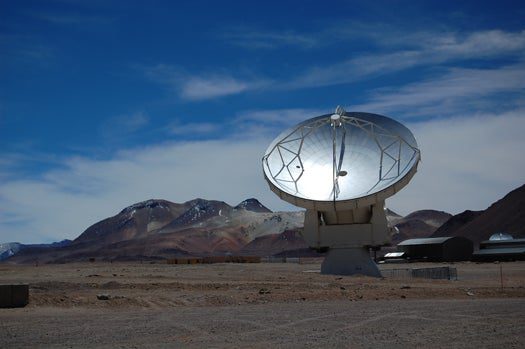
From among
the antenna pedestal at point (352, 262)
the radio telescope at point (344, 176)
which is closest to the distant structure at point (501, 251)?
the antenna pedestal at point (352, 262)

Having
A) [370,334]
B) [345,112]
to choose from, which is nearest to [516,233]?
[345,112]

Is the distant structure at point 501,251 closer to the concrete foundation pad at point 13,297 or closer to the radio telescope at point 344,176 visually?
the radio telescope at point 344,176

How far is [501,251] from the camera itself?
108438 millimetres

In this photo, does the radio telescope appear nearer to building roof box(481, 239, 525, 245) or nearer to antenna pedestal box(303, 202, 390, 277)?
antenna pedestal box(303, 202, 390, 277)

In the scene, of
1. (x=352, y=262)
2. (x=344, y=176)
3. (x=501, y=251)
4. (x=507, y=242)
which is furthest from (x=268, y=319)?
(x=507, y=242)

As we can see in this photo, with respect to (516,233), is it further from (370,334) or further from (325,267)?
(370,334)

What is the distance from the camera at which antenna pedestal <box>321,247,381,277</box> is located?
52.9m

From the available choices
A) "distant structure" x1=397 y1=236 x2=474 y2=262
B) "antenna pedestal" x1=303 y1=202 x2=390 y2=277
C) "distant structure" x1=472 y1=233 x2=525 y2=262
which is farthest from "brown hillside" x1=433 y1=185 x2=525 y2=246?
"antenna pedestal" x1=303 y1=202 x2=390 y2=277

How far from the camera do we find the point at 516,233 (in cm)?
15900

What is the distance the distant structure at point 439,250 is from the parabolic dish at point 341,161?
2527 inches

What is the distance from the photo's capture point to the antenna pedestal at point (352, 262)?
52.9 meters

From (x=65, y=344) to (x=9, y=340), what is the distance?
203 cm

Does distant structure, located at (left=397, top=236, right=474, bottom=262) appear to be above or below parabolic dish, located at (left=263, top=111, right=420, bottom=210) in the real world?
below

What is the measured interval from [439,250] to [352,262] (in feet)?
216
